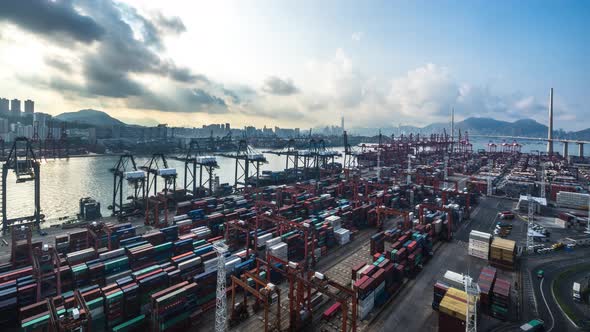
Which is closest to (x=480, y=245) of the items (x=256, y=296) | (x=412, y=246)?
(x=412, y=246)

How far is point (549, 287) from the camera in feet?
77.5

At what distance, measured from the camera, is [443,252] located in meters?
30.8

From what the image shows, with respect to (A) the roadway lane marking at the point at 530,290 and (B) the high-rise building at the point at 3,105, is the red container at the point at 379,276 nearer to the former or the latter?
(A) the roadway lane marking at the point at 530,290

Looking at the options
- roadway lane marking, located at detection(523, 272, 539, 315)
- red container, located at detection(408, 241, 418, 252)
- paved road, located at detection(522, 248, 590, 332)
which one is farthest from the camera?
red container, located at detection(408, 241, 418, 252)

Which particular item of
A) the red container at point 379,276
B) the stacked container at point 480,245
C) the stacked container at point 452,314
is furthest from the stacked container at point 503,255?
the red container at point 379,276

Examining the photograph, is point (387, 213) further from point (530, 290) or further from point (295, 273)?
point (295, 273)

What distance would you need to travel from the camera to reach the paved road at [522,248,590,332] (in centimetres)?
1930

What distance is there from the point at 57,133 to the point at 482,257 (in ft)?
693

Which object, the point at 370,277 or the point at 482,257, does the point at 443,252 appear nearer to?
the point at 482,257

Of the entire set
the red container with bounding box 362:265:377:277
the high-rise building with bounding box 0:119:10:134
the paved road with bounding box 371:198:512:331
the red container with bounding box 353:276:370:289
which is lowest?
the paved road with bounding box 371:198:512:331

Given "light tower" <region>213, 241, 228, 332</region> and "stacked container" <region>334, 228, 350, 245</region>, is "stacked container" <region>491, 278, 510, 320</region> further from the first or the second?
"light tower" <region>213, 241, 228, 332</region>

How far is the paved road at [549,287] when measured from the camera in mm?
19297

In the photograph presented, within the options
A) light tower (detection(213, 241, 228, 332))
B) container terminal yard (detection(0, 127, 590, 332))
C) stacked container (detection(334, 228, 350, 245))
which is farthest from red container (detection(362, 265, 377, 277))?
light tower (detection(213, 241, 228, 332))

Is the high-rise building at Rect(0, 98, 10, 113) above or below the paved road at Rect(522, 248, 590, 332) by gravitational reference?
above
